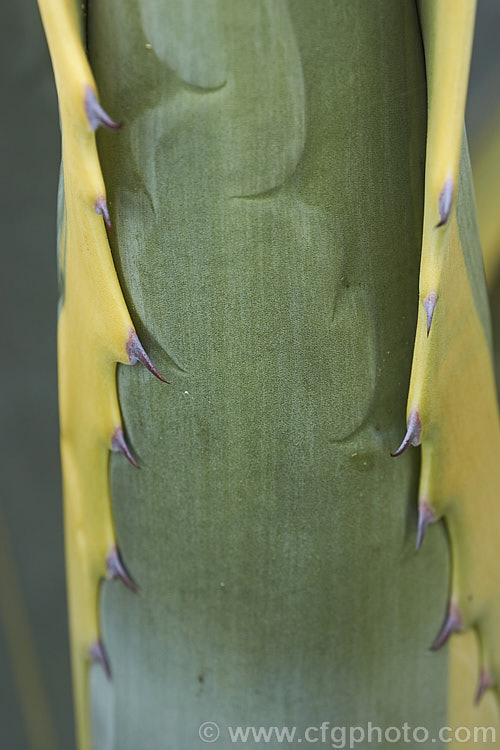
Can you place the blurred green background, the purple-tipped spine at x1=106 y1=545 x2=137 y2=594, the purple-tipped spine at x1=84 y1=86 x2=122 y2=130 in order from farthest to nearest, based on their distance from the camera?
the blurred green background → the purple-tipped spine at x1=106 y1=545 x2=137 y2=594 → the purple-tipped spine at x1=84 y1=86 x2=122 y2=130

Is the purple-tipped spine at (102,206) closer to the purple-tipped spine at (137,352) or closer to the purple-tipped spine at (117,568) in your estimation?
the purple-tipped spine at (137,352)

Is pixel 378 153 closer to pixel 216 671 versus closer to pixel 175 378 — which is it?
pixel 175 378

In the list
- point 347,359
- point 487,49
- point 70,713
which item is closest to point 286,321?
point 347,359

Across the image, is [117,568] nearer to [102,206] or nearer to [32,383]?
[102,206]

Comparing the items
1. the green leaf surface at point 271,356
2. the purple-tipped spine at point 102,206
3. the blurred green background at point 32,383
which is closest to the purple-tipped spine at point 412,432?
the green leaf surface at point 271,356

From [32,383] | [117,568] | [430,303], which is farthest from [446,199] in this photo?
[32,383]

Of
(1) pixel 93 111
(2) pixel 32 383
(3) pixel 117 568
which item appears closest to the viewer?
(1) pixel 93 111

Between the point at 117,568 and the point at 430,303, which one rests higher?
the point at 430,303

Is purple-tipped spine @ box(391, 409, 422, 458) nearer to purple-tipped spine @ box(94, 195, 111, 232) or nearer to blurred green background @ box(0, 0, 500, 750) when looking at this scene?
purple-tipped spine @ box(94, 195, 111, 232)

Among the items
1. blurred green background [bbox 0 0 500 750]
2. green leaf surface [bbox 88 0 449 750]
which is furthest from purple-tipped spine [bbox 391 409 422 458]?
blurred green background [bbox 0 0 500 750]
